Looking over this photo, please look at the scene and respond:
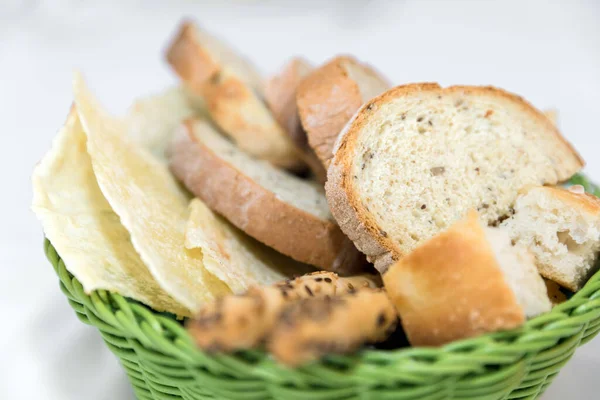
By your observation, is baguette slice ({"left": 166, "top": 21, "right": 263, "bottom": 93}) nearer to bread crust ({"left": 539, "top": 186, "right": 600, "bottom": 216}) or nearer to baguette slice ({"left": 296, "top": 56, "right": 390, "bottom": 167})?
baguette slice ({"left": 296, "top": 56, "right": 390, "bottom": 167})

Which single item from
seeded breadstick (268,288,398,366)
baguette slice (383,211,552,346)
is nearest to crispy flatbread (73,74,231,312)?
seeded breadstick (268,288,398,366)

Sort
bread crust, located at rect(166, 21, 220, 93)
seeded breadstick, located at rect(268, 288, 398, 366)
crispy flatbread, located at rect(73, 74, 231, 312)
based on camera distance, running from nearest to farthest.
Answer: seeded breadstick, located at rect(268, 288, 398, 366) < crispy flatbread, located at rect(73, 74, 231, 312) < bread crust, located at rect(166, 21, 220, 93)

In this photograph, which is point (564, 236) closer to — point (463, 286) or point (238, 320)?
point (463, 286)

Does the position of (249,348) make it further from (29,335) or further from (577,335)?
(29,335)

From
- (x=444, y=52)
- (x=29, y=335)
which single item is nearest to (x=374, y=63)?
(x=444, y=52)

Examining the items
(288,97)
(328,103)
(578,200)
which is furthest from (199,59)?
(578,200)

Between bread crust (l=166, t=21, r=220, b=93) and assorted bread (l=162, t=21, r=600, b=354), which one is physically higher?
bread crust (l=166, t=21, r=220, b=93)

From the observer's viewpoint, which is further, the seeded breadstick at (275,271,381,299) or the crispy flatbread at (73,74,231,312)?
the crispy flatbread at (73,74,231,312)
